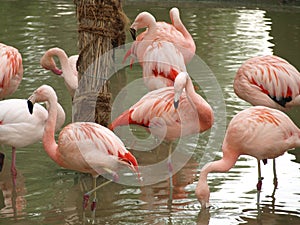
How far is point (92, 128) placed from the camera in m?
5.10

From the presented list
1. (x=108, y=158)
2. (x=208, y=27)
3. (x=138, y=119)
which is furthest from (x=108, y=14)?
(x=208, y=27)

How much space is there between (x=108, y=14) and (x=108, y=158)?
4.53ft

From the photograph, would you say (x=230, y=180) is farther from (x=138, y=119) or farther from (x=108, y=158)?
(x=108, y=158)

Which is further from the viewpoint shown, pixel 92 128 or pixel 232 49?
pixel 232 49

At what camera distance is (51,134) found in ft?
17.1

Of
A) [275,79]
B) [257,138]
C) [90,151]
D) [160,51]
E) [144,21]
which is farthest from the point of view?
[144,21]

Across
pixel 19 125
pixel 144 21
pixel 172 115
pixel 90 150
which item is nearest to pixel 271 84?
pixel 172 115

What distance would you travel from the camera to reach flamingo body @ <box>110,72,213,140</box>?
222 inches

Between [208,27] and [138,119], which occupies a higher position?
[138,119]

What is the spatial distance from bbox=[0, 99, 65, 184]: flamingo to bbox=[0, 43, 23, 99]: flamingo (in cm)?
90

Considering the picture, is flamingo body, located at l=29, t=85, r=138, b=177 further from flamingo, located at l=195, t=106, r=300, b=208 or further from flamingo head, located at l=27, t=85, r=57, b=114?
flamingo, located at l=195, t=106, r=300, b=208

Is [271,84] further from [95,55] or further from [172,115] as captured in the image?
[95,55]

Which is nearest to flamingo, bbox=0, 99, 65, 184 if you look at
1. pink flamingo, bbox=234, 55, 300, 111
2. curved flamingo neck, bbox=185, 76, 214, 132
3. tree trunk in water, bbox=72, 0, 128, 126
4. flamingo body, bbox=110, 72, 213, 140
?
tree trunk in water, bbox=72, 0, 128, 126

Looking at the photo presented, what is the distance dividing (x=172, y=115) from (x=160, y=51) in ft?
4.29
